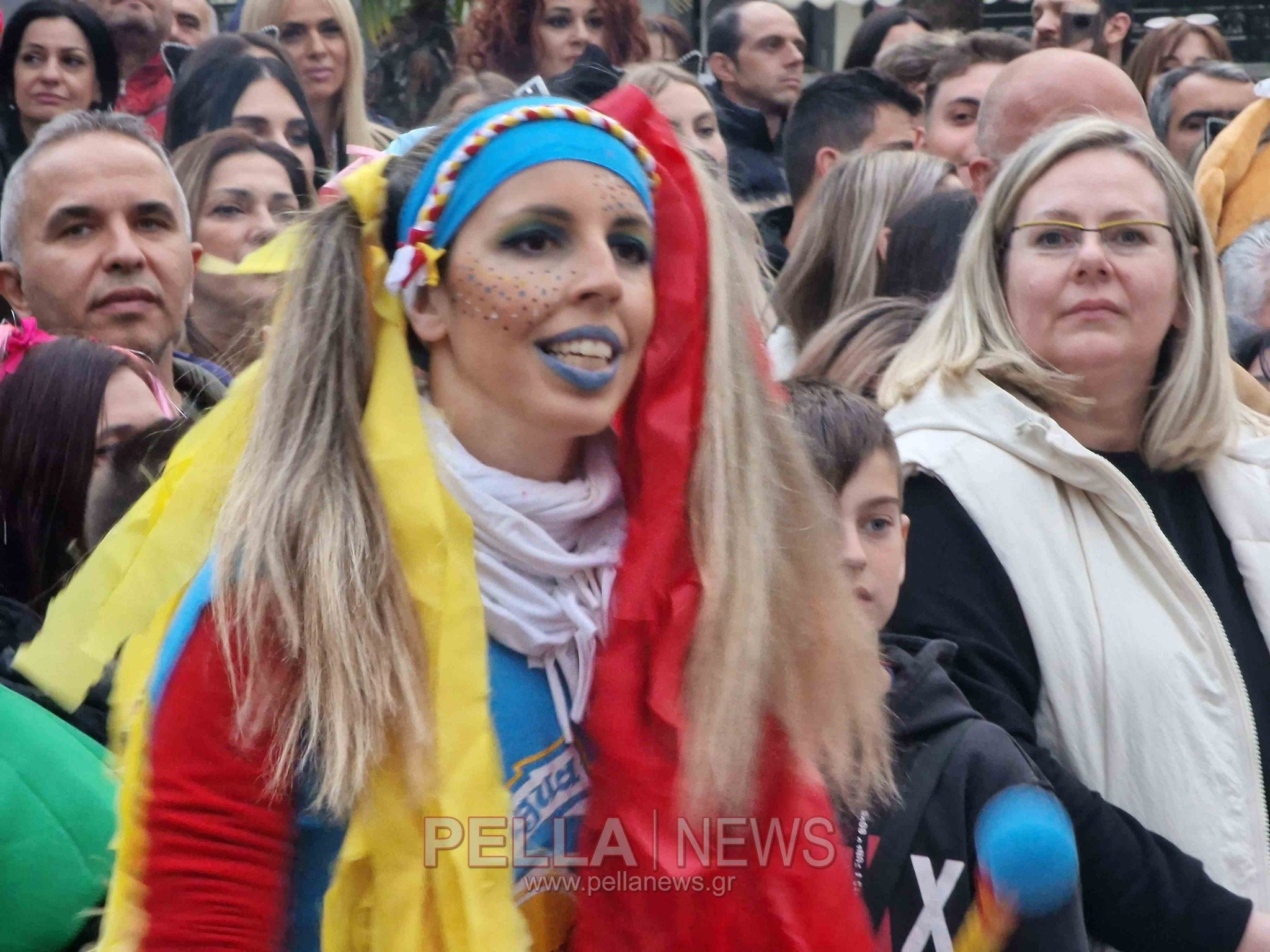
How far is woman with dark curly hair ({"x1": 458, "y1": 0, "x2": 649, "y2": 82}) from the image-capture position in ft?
19.3

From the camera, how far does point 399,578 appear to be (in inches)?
77.6

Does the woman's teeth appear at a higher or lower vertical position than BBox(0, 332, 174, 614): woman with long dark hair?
higher

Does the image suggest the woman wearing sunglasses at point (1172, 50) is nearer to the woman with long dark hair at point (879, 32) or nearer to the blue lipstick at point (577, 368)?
the woman with long dark hair at point (879, 32)

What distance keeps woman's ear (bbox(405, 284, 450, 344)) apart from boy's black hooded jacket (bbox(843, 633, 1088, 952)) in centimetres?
91

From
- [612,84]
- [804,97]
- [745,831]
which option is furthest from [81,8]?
[745,831]

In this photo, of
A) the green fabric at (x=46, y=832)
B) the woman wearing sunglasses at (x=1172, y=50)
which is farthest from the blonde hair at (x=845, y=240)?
the woman wearing sunglasses at (x=1172, y=50)

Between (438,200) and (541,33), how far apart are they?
402 centimetres

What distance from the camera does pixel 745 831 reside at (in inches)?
82.4

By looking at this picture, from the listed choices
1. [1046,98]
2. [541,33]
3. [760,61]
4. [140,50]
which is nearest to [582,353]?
[1046,98]

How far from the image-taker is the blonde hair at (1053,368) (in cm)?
302

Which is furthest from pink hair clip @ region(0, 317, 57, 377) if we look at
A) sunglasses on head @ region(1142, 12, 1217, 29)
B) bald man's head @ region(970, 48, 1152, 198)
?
sunglasses on head @ region(1142, 12, 1217, 29)

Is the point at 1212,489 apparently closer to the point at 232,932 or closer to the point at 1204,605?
the point at 1204,605

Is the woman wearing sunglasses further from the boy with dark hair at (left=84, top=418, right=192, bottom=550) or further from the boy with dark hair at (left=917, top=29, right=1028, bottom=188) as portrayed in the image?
the boy with dark hair at (left=84, top=418, right=192, bottom=550)

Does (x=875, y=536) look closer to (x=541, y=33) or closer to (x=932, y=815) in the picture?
(x=932, y=815)
